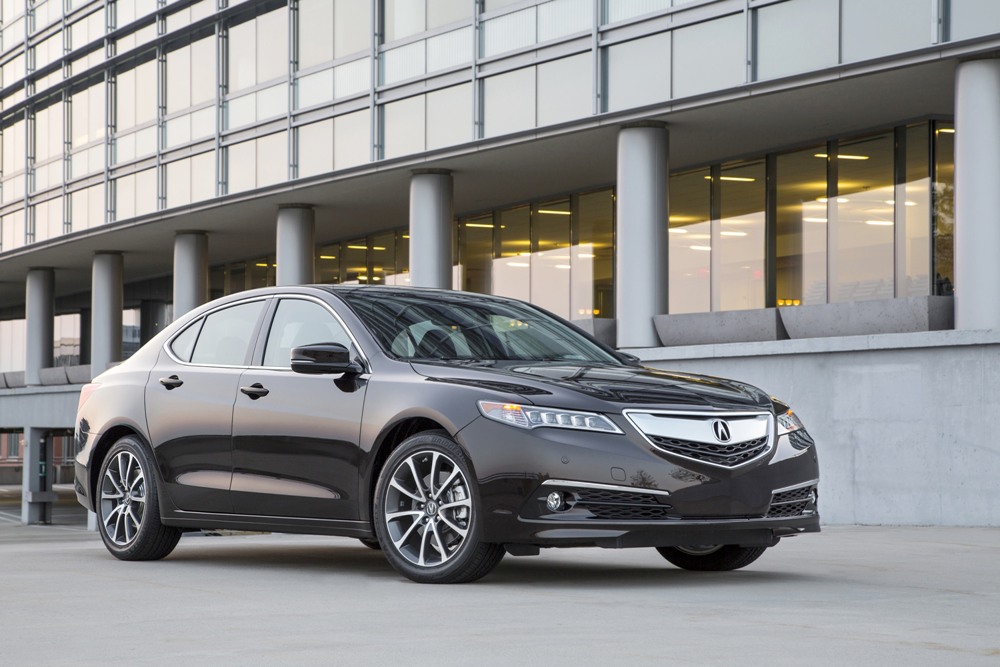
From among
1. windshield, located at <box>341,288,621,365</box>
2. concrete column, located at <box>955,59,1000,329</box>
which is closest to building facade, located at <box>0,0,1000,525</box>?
concrete column, located at <box>955,59,1000,329</box>

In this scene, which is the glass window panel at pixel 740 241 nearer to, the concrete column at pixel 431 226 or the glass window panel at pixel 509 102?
the glass window panel at pixel 509 102

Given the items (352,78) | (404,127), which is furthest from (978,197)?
(352,78)

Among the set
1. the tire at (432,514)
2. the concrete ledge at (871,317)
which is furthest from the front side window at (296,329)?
the concrete ledge at (871,317)

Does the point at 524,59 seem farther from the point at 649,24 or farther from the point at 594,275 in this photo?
the point at 594,275

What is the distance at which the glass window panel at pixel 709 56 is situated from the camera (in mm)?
20891

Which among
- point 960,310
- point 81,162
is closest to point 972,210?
point 960,310

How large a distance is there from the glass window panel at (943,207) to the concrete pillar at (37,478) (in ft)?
92.3

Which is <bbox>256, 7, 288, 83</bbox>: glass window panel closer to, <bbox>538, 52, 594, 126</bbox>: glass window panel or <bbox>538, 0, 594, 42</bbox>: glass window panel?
<bbox>538, 0, 594, 42</bbox>: glass window panel

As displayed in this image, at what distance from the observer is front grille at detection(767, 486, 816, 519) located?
7.05 metres

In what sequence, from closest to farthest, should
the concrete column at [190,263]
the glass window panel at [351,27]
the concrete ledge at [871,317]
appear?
the concrete ledge at [871,317]
the glass window panel at [351,27]
the concrete column at [190,263]

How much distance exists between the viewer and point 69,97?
1528 inches

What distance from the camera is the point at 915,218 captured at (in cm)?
2311

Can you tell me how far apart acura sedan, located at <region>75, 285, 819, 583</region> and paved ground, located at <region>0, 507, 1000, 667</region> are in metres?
0.26

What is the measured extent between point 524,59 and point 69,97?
1863 cm
